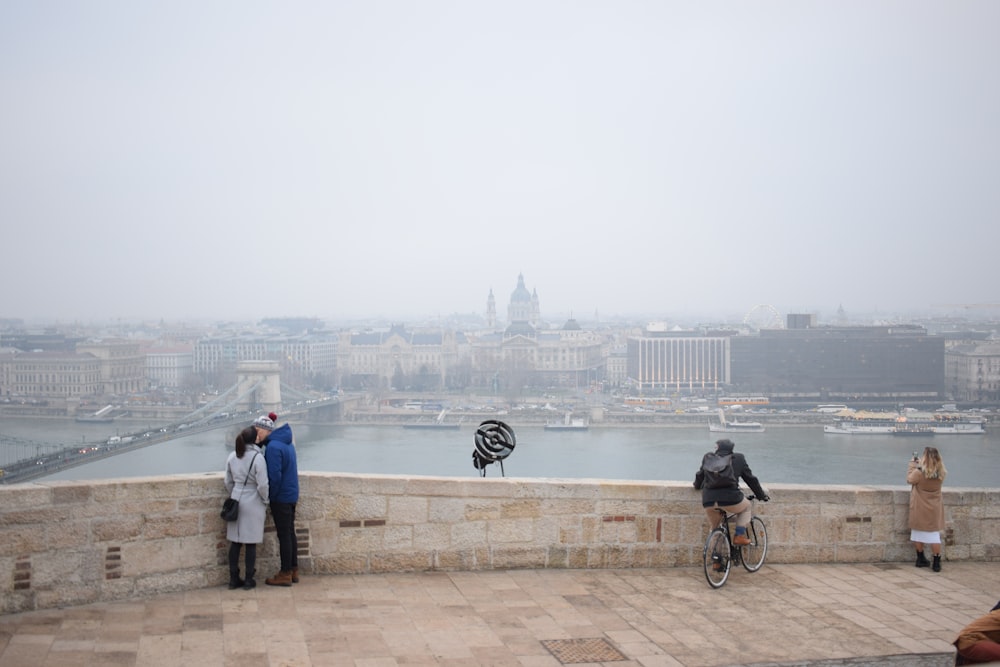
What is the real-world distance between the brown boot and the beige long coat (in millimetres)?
2703

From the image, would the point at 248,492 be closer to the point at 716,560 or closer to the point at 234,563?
the point at 234,563

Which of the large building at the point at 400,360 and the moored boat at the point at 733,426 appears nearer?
the moored boat at the point at 733,426

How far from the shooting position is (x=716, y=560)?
3.86 m

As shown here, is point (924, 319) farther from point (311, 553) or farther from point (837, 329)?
point (311, 553)

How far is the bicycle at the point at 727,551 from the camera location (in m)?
3.85

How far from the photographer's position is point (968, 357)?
1879 inches

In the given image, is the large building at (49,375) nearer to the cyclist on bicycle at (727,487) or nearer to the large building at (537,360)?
the large building at (537,360)

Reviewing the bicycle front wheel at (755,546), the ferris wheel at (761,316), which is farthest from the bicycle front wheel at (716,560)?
the ferris wheel at (761,316)

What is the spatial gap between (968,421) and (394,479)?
42.1 metres

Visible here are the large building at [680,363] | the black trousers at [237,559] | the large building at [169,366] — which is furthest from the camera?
the large building at [680,363]

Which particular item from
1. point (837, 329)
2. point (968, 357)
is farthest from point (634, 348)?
point (968, 357)

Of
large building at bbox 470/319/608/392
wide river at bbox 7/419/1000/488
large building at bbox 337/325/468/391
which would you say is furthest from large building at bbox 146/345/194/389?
large building at bbox 470/319/608/392

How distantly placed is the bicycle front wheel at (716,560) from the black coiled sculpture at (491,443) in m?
1.13

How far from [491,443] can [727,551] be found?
4.47 ft
